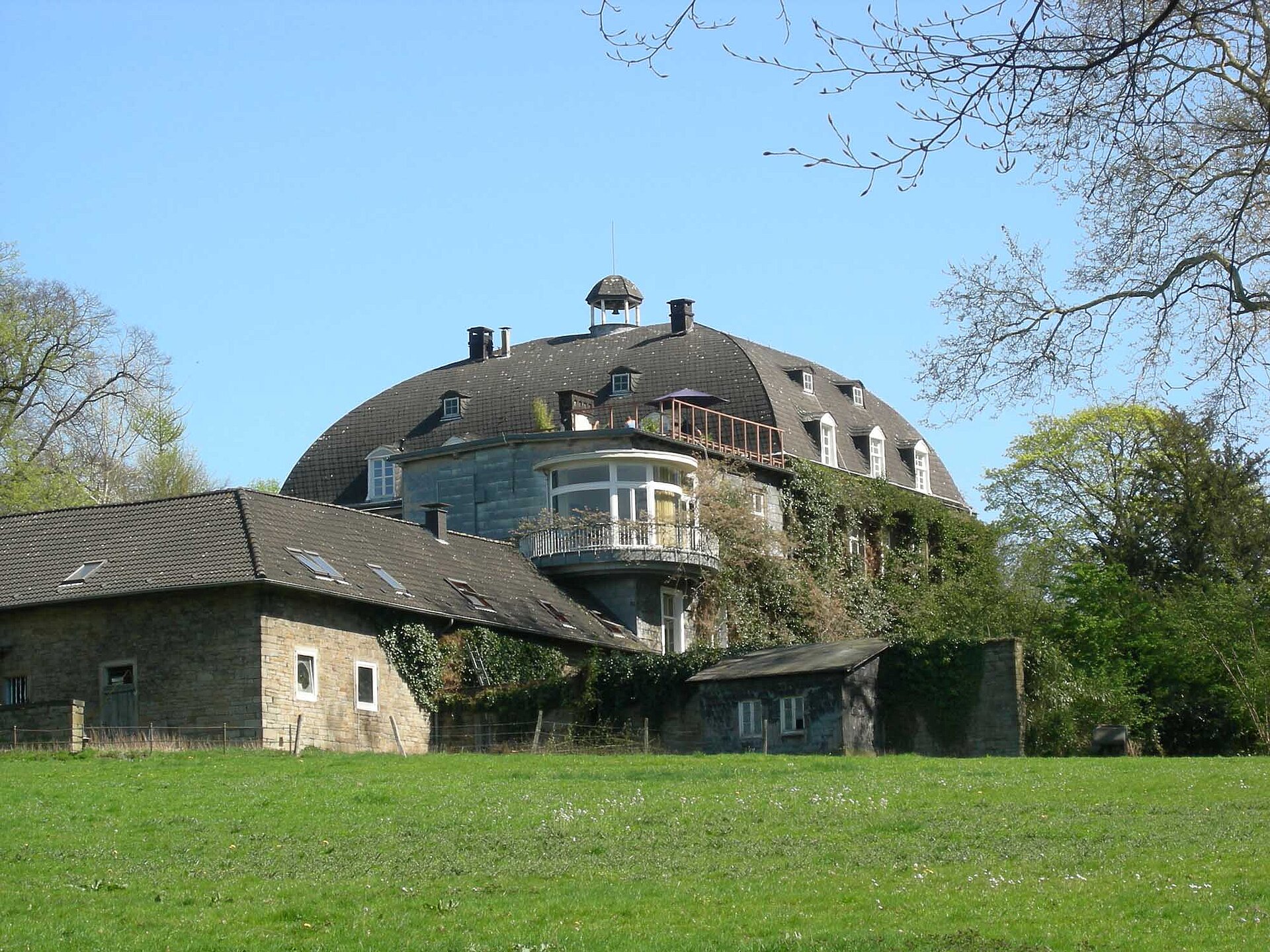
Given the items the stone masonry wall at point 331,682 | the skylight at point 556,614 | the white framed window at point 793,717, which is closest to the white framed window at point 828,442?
the skylight at point 556,614

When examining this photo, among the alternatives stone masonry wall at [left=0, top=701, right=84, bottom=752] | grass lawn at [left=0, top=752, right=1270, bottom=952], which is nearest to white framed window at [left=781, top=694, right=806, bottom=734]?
grass lawn at [left=0, top=752, right=1270, bottom=952]

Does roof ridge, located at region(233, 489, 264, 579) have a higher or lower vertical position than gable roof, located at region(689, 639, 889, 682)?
higher

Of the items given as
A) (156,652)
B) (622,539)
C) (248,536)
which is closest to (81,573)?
(156,652)

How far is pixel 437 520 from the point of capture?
43.4 metres

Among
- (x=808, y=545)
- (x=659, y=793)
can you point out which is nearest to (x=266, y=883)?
(x=659, y=793)

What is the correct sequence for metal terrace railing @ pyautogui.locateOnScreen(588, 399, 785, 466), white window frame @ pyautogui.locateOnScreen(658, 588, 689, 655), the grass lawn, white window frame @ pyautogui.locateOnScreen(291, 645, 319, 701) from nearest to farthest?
1. the grass lawn
2. white window frame @ pyautogui.locateOnScreen(291, 645, 319, 701)
3. white window frame @ pyautogui.locateOnScreen(658, 588, 689, 655)
4. metal terrace railing @ pyautogui.locateOnScreen(588, 399, 785, 466)

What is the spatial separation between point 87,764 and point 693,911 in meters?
16.8

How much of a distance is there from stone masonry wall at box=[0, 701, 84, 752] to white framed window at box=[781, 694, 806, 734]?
Answer: 13416 millimetres

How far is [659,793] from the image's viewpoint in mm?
23078

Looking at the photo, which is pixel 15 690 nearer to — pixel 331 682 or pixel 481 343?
pixel 331 682

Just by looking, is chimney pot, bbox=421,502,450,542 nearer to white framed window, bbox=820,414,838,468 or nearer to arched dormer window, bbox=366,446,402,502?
arched dormer window, bbox=366,446,402,502

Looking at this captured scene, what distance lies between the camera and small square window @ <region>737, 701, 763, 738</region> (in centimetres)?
3609

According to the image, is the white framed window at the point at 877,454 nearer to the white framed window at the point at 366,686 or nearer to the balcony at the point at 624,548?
the balcony at the point at 624,548

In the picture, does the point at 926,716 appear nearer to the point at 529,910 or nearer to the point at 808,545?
the point at 808,545
